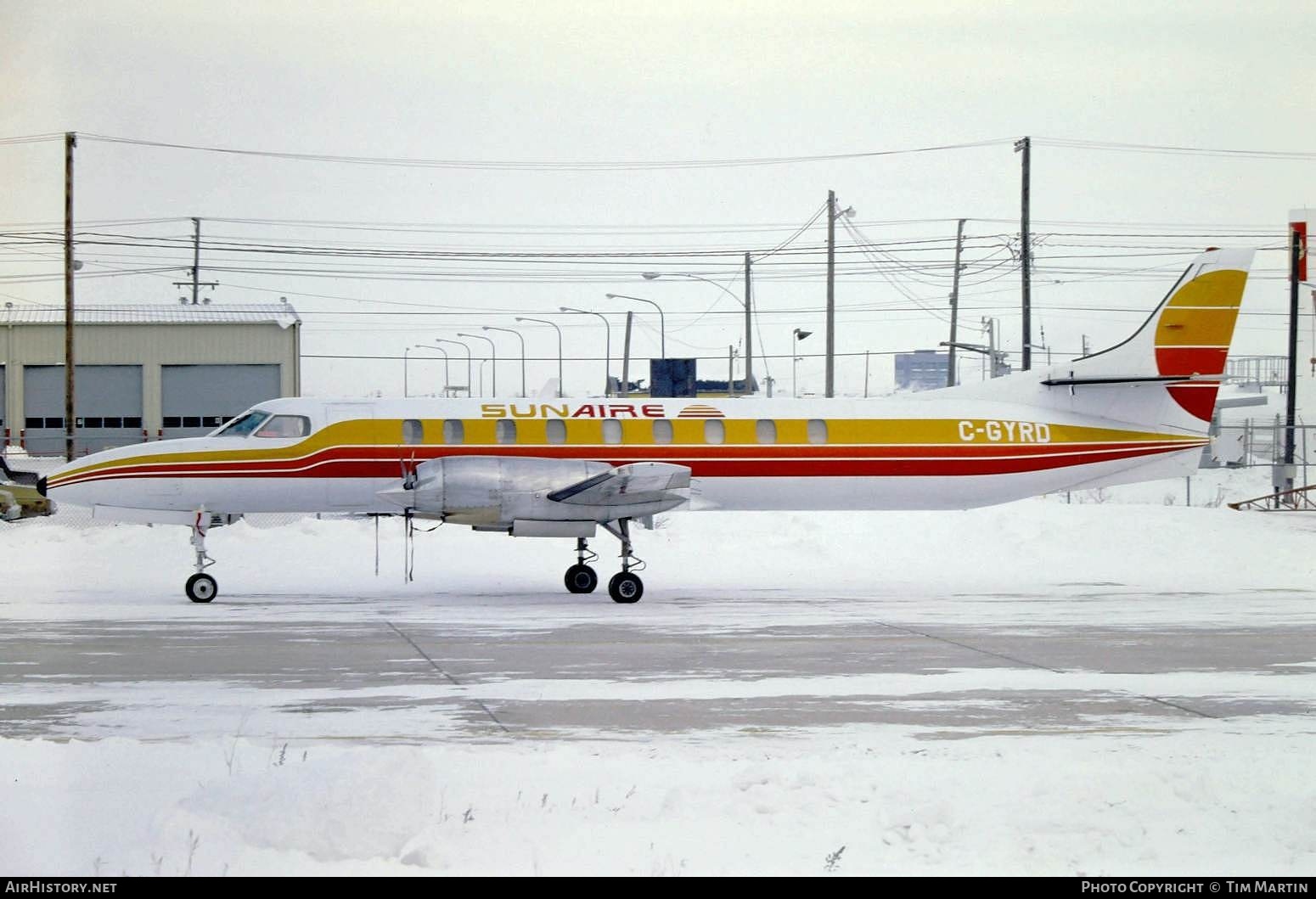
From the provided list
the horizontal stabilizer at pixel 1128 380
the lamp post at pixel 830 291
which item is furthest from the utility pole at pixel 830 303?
the horizontal stabilizer at pixel 1128 380

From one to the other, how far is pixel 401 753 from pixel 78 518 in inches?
961

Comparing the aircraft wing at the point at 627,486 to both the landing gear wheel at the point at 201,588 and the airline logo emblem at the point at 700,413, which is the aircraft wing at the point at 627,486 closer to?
the airline logo emblem at the point at 700,413

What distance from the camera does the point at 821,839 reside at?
778 cm

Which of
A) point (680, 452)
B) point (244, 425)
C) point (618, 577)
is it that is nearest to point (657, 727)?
point (618, 577)

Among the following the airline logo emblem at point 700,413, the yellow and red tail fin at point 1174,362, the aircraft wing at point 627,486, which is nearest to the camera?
the aircraft wing at point 627,486

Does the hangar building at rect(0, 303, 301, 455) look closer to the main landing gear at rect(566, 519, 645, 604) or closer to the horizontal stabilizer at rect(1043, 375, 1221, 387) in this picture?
the main landing gear at rect(566, 519, 645, 604)

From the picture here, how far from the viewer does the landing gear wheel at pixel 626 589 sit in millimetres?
20125

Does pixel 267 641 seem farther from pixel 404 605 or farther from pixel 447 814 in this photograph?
pixel 447 814

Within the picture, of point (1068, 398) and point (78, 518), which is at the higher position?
point (1068, 398)

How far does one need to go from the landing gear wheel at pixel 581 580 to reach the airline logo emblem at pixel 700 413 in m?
3.06

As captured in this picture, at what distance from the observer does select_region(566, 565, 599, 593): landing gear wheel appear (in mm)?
21750

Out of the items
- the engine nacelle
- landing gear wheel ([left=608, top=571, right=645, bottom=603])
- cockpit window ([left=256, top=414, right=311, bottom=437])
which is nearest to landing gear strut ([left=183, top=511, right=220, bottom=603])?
cockpit window ([left=256, top=414, right=311, bottom=437])
